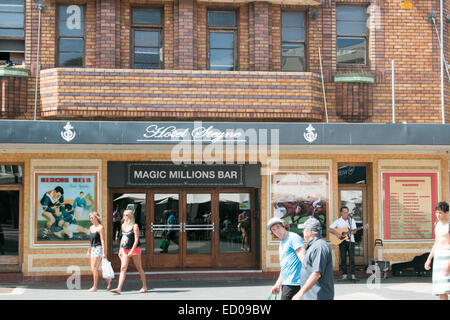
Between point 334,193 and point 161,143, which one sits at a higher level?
point 161,143

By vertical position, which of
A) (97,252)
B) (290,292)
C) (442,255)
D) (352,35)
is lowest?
(290,292)

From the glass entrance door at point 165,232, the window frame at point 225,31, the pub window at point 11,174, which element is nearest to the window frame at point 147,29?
the window frame at point 225,31

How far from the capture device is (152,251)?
14352 millimetres

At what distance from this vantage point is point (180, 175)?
46.2 feet

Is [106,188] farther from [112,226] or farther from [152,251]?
[152,251]

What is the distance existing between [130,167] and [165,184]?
934mm

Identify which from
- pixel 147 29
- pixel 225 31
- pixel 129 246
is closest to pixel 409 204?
pixel 225 31

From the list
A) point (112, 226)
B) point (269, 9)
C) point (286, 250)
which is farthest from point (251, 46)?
point (286, 250)

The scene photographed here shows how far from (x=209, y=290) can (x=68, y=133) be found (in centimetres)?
434

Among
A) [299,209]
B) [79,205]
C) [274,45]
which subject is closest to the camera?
[79,205]

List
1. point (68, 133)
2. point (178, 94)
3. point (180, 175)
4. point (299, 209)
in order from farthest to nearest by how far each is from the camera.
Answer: point (299, 209)
point (180, 175)
point (178, 94)
point (68, 133)

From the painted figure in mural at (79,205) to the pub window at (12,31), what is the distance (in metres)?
3.51

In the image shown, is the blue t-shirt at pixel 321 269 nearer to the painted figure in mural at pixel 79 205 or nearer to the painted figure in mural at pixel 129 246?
the painted figure in mural at pixel 129 246

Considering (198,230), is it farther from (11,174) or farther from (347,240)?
(11,174)
